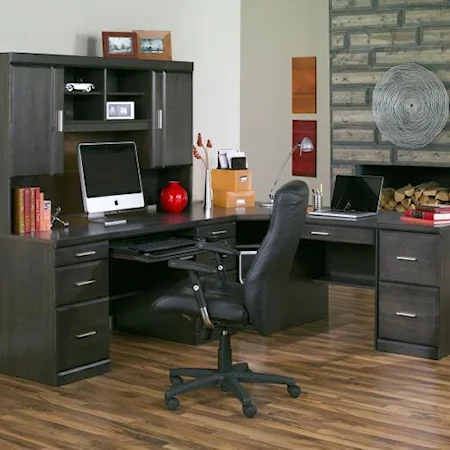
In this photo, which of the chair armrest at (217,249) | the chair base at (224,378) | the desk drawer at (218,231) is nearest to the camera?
the chair base at (224,378)

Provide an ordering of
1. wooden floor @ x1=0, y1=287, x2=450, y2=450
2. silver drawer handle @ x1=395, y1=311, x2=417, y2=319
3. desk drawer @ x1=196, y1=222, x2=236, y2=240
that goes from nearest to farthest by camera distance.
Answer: wooden floor @ x1=0, y1=287, x2=450, y2=450 < silver drawer handle @ x1=395, y1=311, x2=417, y2=319 < desk drawer @ x1=196, y1=222, x2=236, y2=240

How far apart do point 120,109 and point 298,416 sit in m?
1.96

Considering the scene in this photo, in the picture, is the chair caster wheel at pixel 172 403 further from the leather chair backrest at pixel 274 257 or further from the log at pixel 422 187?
the log at pixel 422 187

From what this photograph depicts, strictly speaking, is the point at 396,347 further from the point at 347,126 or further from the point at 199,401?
the point at 347,126

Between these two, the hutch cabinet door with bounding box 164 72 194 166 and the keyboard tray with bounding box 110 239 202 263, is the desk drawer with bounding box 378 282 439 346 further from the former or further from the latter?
the hutch cabinet door with bounding box 164 72 194 166

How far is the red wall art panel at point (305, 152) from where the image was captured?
327 inches

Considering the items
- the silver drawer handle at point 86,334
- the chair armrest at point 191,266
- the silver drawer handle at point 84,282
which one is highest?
the chair armrest at point 191,266

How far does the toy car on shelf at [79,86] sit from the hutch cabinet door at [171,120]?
0.42 m

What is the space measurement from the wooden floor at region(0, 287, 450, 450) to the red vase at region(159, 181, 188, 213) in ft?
2.49

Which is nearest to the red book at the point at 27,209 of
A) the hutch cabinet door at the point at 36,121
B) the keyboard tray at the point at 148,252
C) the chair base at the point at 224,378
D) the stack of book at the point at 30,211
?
the stack of book at the point at 30,211

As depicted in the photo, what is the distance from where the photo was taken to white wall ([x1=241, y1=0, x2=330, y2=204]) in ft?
27.0

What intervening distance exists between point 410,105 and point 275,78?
183 cm

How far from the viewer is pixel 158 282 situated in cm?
564

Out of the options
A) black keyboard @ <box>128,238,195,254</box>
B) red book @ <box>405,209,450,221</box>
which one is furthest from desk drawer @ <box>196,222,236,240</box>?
red book @ <box>405,209,450,221</box>
